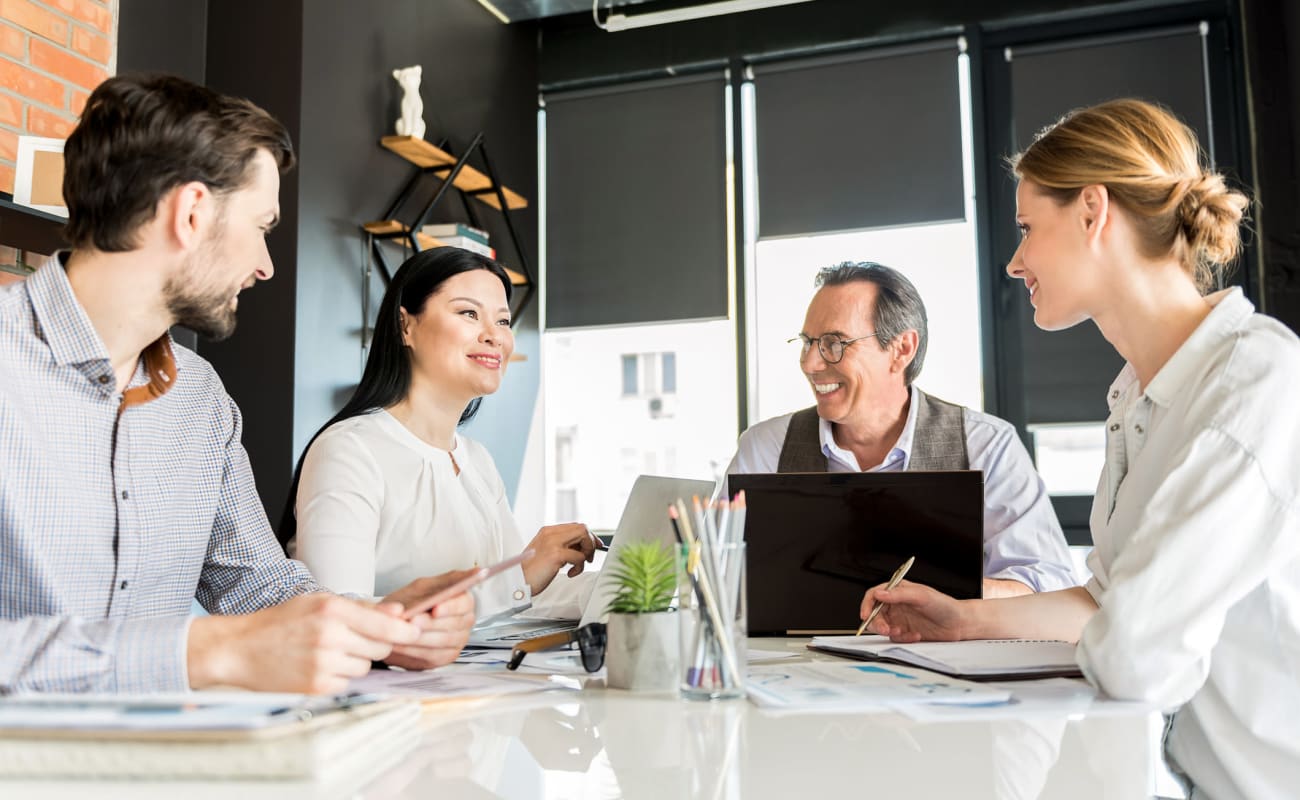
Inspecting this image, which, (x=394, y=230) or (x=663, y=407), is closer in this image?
A: (x=394, y=230)

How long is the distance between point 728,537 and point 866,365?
53.4 inches

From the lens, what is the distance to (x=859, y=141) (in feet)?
14.6

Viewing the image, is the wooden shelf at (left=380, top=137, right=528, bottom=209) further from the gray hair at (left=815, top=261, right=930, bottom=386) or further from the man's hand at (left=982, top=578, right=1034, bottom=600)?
the man's hand at (left=982, top=578, right=1034, bottom=600)

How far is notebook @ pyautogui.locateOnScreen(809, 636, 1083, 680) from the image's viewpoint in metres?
1.14

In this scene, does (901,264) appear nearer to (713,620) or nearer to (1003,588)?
(1003,588)

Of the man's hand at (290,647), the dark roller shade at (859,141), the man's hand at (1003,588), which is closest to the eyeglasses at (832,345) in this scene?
the man's hand at (1003,588)

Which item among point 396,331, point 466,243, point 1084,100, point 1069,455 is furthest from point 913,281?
point 396,331

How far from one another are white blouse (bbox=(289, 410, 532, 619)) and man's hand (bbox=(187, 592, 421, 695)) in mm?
631

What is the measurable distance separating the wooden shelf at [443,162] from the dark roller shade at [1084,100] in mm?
2146

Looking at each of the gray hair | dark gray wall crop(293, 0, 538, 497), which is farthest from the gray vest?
dark gray wall crop(293, 0, 538, 497)

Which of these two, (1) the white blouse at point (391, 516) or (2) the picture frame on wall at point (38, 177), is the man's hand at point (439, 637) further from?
(2) the picture frame on wall at point (38, 177)

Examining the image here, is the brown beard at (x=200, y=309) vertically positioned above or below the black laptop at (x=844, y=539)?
above

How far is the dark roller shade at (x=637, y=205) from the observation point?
462 cm

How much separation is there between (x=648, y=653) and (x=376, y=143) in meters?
3.05
